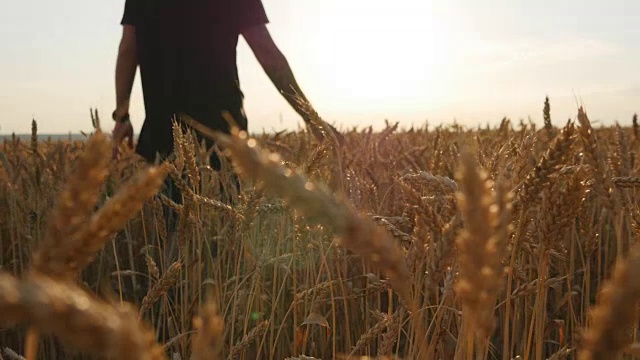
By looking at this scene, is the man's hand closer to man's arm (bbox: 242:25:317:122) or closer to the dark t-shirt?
the dark t-shirt

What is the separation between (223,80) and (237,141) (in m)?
3.70

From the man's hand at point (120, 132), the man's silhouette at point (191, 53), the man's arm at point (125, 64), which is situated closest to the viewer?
the man's hand at point (120, 132)

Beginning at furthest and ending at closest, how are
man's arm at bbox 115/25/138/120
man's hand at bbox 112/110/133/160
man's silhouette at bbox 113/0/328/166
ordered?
man's arm at bbox 115/25/138/120
man's silhouette at bbox 113/0/328/166
man's hand at bbox 112/110/133/160

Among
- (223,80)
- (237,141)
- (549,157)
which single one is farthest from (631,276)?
(223,80)

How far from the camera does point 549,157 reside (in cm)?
104

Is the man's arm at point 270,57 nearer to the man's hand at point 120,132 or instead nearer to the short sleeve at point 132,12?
the short sleeve at point 132,12

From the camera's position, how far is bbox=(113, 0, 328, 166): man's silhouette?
404 centimetres

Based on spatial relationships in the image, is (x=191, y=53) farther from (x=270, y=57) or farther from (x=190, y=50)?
(x=270, y=57)

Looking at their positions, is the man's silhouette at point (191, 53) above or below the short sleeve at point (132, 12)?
below

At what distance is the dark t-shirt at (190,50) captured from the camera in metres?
4.04

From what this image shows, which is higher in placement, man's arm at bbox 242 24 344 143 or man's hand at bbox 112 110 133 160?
man's arm at bbox 242 24 344 143

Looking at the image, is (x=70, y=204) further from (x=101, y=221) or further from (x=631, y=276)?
(x=631, y=276)

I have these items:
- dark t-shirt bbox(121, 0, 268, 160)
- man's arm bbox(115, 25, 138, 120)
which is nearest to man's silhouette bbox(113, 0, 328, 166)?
dark t-shirt bbox(121, 0, 268, 160)

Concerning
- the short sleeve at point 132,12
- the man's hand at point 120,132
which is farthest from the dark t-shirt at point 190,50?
the man's hand at point 120,132
